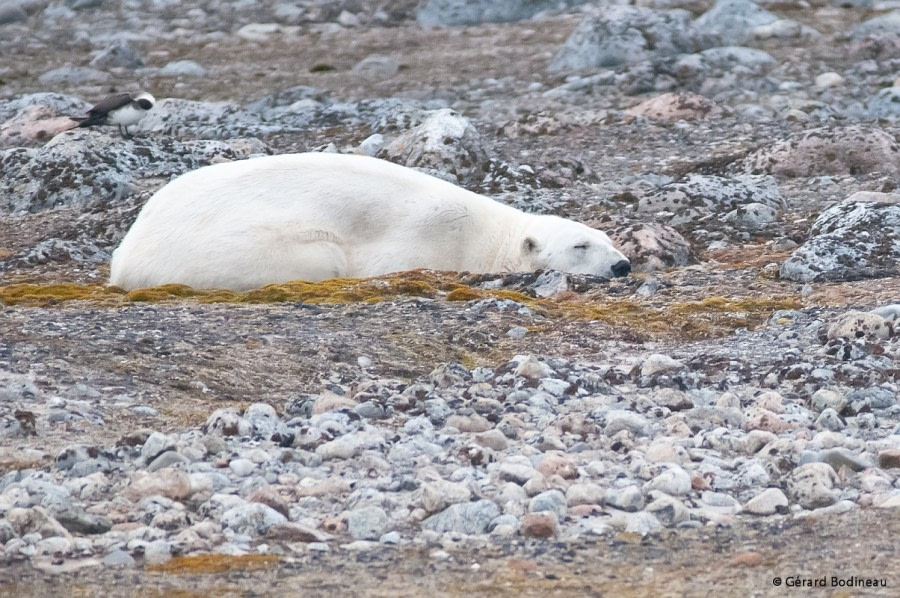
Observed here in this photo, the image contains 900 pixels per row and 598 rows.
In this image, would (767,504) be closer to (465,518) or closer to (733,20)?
(465,518)

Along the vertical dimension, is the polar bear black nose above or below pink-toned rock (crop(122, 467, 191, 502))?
below

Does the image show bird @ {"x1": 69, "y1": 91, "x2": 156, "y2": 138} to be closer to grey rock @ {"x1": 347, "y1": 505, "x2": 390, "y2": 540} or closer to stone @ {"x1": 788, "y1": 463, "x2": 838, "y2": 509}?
grey rock @ {"x1": 347, "y1": 505, "x2": 390, "y2": 540}

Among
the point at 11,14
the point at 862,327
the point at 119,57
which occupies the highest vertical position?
the point at 862,327

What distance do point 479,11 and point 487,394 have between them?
62.6 feet

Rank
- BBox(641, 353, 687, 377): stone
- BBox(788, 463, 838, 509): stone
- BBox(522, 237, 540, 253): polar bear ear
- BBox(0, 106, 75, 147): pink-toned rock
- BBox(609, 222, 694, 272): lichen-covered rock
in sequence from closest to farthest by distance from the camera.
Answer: BBox(788, 463, 838, 509): stone → BBox(641, 353, 687, 377): stone → BBox(522, 237, 540, 253): polar bear ear → BBox(609, 222, 694, 272): lichen-covered rock → BBox(0, 106, 75, 147): pink-toned rock

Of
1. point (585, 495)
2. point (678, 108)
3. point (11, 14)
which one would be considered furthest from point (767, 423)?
point (11, 14)

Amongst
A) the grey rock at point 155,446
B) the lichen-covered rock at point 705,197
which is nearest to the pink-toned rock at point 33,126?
the lichen-covered rock at point 705,197

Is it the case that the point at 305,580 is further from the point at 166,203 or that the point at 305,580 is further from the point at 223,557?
the point at 166,203

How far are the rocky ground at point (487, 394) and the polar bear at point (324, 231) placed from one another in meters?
0.37

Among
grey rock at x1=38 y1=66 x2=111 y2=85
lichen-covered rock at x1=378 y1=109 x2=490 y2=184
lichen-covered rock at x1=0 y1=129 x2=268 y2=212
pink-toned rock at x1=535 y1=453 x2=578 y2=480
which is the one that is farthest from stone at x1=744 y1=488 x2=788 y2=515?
grey rock at x1=38 y1=66 x2=111 y2=85

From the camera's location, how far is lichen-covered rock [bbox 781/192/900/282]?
8.47 metres

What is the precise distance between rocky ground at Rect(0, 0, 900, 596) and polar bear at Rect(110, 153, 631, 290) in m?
0.37

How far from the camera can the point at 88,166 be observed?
12992mm

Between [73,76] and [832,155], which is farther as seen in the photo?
[73,76]
